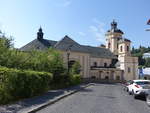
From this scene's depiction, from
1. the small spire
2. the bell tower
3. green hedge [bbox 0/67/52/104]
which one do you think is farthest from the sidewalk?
the bell tower

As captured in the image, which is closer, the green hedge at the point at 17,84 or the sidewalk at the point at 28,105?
the sidewalk at the point at 28,105

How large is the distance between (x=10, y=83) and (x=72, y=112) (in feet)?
13.2

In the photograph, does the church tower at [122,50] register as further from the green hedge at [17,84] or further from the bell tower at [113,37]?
the green hedge at [17,84]

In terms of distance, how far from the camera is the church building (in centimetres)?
6183

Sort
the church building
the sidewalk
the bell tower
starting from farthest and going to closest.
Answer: the bell tower < the church building < the sidewalk

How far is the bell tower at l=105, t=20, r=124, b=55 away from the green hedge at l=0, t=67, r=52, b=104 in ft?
229

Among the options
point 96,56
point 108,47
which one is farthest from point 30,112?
point 108,47

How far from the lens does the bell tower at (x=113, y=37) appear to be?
85562 mm

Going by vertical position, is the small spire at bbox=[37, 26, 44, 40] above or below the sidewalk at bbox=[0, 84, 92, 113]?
→ above

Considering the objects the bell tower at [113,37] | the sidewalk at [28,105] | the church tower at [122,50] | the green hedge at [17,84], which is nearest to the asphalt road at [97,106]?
the sidewalk at [28,105]

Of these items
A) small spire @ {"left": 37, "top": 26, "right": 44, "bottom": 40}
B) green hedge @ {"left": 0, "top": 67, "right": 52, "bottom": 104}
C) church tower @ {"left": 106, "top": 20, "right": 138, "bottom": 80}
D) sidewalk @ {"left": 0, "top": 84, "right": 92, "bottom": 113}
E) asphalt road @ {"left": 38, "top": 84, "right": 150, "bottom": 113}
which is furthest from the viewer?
church tower @ {"left": 106, "top": 20, "right": 138, "bottom": 80}

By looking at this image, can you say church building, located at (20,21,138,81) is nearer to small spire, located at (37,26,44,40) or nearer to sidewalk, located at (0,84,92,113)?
small spire, located at (37,26,44,40)

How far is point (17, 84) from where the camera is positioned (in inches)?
532

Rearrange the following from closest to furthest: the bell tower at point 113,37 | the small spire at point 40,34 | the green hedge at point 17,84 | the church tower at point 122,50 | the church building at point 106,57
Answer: the green hedge at point 17,84
the church building at point 106,57
the small spire at point 40,34
the church tower at point 122,50
the bell tower at point 113,37
